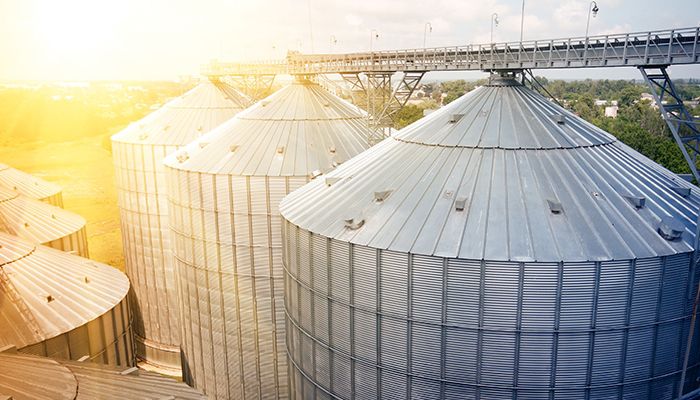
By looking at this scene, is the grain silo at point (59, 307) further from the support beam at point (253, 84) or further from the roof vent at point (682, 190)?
the roof vent at point (682, 190)

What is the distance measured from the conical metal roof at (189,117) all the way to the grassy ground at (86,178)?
2231cm

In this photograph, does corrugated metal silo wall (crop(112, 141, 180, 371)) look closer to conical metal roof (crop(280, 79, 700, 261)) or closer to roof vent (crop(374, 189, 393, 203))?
conical metal roof (crop(280, 79, 700, 261))

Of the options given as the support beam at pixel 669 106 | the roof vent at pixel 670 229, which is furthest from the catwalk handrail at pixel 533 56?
the roof vent at pixel 670 229

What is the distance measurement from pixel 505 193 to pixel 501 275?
3848 millimetres

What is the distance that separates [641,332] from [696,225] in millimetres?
4566

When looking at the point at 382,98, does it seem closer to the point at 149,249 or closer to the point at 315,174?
the point at 315,174

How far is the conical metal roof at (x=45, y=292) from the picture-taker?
21.3 m

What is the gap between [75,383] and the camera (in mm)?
15125

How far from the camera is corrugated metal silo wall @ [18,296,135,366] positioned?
2144 centimetres

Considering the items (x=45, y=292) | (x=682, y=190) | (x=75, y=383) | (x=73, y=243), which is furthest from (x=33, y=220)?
(x=682, y=190)

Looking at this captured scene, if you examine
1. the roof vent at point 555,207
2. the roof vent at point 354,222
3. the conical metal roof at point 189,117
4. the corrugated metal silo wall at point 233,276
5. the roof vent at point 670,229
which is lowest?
the corrugated metal silo wall at point 233,276

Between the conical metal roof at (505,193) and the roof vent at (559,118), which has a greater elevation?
the roof vent at (559,118)

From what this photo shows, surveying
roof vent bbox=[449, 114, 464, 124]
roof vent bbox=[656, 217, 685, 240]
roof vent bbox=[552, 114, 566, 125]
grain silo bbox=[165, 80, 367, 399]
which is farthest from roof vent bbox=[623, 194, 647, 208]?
grain silo bbox=[165, 80, 367, 399]

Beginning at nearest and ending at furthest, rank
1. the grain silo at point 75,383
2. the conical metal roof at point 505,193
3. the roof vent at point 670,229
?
the grain silo at point 75,383, the conical metal roof at point 505,193, the roof vent at point 670,229
